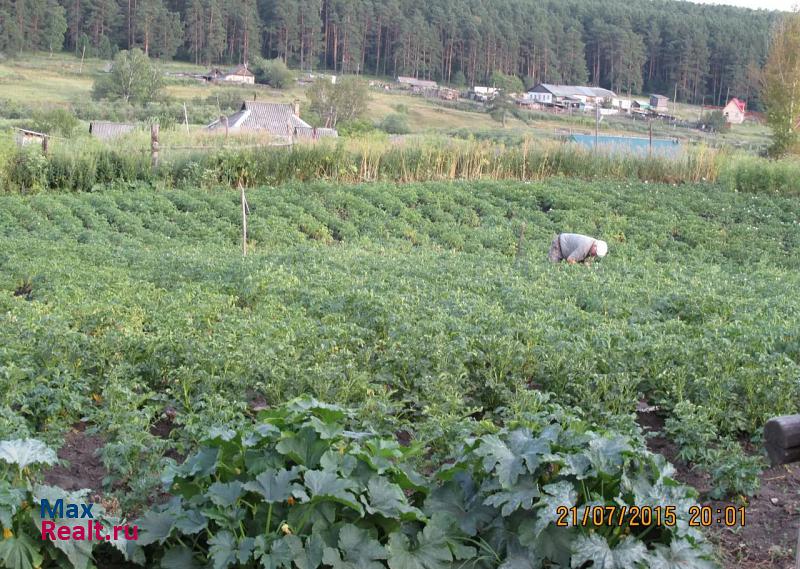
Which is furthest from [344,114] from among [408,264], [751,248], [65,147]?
[408,264]

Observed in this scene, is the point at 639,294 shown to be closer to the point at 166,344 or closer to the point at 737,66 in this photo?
the point at 166,344

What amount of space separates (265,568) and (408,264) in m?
7.88

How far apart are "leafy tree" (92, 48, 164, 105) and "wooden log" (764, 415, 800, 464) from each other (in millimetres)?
54136

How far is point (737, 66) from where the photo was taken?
247 feet

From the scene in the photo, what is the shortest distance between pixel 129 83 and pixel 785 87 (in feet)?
126

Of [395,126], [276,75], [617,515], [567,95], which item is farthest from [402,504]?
[567,95]

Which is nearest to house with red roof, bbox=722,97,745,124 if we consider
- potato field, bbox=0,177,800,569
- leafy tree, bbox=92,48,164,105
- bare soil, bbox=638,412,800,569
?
leafy tree, bbox=92,48,164,105

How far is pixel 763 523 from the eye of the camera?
163 inches

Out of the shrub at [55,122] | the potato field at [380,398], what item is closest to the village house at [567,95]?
the shrub at [55,122]

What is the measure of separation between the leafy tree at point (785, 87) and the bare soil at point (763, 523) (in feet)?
92.4

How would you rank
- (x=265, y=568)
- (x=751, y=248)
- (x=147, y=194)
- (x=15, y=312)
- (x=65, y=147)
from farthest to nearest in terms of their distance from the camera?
(x=65, y=147) → (x=147, y=194) → (x=751, y=248) → (x=15, y=312) → (x=265, y=568)

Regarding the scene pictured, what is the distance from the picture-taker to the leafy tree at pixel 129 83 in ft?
175

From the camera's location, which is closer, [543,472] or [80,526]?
[80,526]

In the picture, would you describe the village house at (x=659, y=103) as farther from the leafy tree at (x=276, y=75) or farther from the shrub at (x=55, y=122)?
the shrub at (x=55, y=122)
